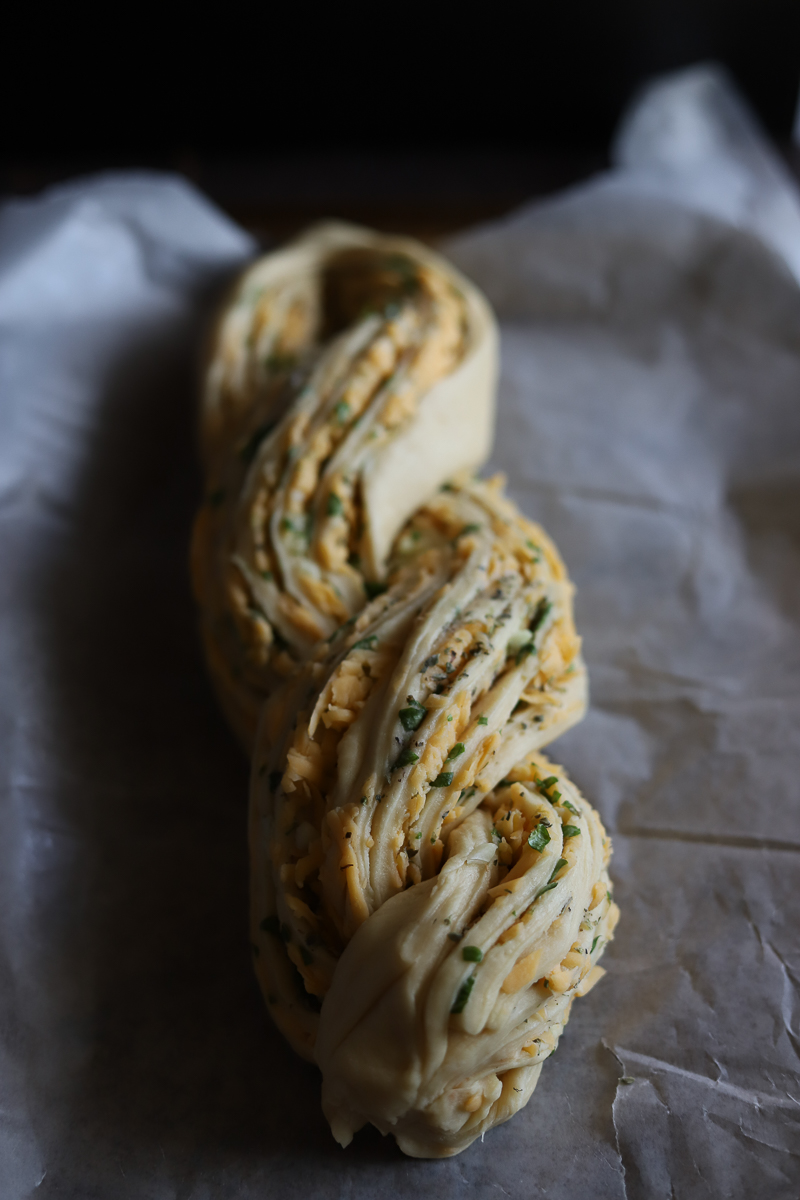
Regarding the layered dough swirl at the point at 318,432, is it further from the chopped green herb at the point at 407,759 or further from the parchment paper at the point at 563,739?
the chopped green herb at the point at 407,759

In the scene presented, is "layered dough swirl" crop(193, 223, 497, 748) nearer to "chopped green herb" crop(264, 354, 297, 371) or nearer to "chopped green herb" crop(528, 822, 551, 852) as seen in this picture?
"chopped green herb" crop(264, 354, 297, 371)

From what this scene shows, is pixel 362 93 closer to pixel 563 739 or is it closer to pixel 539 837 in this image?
pixel 563 739

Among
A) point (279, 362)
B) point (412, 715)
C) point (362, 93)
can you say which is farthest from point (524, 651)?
point (362, 93)

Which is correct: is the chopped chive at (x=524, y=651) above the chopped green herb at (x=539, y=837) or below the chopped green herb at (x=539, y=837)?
above

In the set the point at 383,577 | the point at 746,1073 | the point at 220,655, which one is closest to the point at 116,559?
the point at 220,655

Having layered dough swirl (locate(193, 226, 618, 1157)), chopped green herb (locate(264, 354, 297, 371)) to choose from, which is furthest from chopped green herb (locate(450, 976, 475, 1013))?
chopped green herb (locate(264, 354, 297, 371))

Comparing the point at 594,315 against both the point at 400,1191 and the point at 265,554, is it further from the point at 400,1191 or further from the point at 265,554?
the point at 400,1191

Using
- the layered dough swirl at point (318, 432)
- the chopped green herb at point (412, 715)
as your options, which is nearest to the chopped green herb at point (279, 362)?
the layered dough swirl at point (318, 432)

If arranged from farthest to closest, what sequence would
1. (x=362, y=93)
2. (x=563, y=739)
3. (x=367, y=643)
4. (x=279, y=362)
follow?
1. (x=362, y=93)
2. (x=279, y=362)
3. (x=563, y=739)
4. (x=367, y=643)
